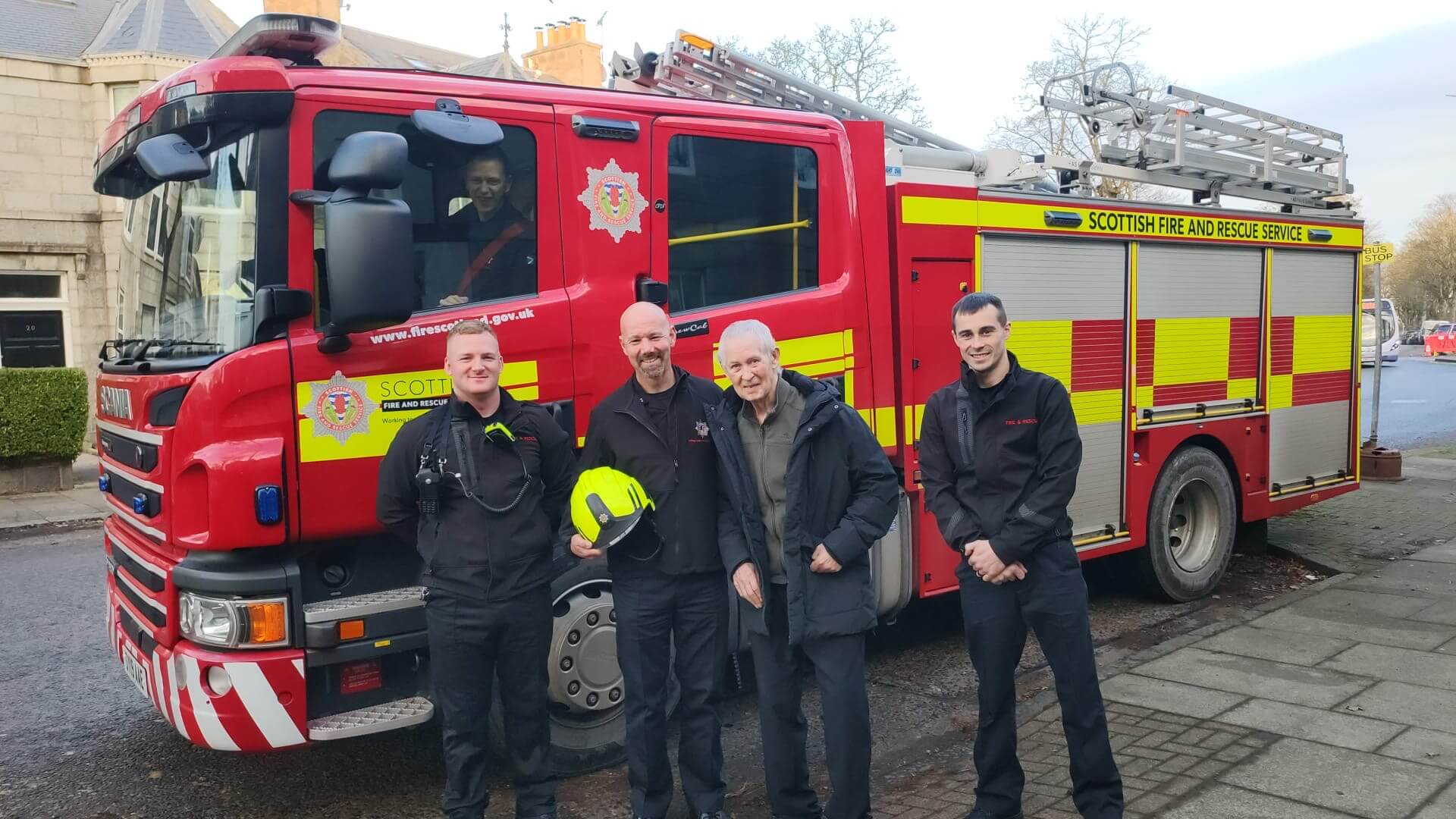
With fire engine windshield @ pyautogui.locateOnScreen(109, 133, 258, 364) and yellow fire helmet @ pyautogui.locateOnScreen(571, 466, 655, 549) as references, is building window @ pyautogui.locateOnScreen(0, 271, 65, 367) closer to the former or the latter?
fire engine windshield @ pyautogui.locateOnScreen(109, 133, 258, 364)

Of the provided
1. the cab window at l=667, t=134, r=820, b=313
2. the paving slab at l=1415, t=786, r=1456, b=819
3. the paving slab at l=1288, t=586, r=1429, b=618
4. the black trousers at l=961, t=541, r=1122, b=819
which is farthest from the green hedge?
the paving slab at l=1415, t=786, r=1456, b=819

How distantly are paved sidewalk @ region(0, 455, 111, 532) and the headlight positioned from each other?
7.59 meters

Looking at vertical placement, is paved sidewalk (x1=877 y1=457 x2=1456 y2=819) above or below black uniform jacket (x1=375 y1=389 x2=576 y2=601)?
below

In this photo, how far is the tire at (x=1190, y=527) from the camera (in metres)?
6.75

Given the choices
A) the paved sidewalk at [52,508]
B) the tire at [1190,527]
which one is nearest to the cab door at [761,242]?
the tire at [1190,527]

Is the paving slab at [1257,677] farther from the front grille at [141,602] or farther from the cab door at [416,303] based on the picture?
the front grille at [141,602]

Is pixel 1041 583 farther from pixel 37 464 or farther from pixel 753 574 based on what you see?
pixel 37 464

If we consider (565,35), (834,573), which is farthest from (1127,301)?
(565,35)

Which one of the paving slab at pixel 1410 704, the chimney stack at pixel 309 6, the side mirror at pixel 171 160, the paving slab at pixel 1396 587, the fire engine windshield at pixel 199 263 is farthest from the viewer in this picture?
the chimney stack at pixel 309 6

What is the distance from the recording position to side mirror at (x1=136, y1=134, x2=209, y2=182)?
3.59 meters

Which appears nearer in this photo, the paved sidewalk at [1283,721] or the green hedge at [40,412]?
the paved sidewalk at [1283,721]

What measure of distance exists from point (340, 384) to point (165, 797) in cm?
187

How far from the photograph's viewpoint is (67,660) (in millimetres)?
6074

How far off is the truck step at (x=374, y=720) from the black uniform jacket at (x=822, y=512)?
48.1 inches
